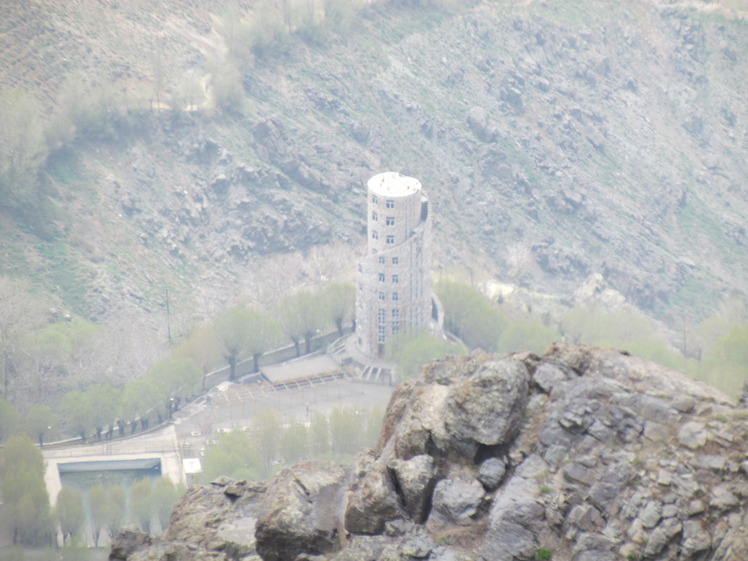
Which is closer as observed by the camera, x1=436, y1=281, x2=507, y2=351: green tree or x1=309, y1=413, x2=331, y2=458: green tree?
x1=309, y1=413, x2=331, y2=458: green tree

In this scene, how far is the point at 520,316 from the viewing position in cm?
15900

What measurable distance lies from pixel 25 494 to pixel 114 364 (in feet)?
91.9

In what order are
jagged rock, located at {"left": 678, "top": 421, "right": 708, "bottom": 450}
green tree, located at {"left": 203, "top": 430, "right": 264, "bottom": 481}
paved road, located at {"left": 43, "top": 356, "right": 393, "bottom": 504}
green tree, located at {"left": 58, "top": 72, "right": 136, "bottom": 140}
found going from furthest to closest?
1. green tree, located at {"left": 58, "top": 72, "right": 136, "bottom": 140}
2. paved road, located at {"left": 43, "top": 356, "right": 393, "bottom": 504}
3. green tree, located at {"left": 203, "top": 430, "right": 264, "bottom": 481}
4. jagged rock, located at {"left": 678, "top": 421, "right": 708, "bottom": 450}

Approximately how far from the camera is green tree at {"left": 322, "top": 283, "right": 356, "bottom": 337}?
151 metres

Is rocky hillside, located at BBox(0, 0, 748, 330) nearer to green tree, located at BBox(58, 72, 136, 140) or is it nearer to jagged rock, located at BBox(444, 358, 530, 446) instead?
green tree, located at BBox(58, 72, 136, 140)

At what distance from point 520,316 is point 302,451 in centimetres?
4173

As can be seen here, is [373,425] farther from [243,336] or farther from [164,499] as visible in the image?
[243,336]

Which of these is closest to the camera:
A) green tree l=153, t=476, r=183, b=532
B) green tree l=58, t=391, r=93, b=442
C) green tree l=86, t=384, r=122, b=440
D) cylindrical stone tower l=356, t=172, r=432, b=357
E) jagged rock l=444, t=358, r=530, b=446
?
jagged rock l=444, t=358, r=530, b=446

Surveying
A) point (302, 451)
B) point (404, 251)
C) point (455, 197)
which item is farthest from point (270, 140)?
point (302, 451)

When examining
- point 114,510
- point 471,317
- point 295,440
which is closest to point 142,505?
point 114,510

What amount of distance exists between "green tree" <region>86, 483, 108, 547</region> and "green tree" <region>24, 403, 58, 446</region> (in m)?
12.7

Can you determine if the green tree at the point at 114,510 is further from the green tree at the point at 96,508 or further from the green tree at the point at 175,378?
the green tree at the point at 175,378

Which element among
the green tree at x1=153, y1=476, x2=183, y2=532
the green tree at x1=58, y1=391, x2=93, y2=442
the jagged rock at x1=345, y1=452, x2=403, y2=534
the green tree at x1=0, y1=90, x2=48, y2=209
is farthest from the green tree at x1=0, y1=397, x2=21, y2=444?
the jagged rock at x1=345, y1=452, x2=403, y2=534

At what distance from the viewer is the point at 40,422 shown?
128750mm
